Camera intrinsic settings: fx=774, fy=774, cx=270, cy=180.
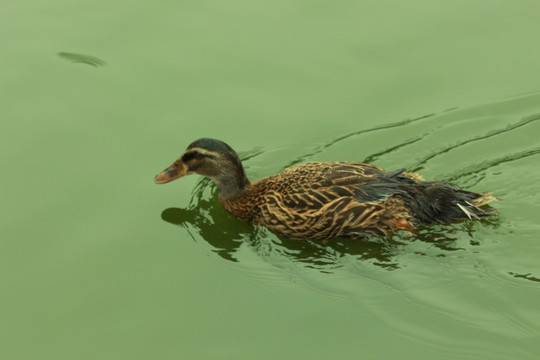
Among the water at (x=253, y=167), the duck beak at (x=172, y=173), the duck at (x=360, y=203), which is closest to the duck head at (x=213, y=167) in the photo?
the duck beak at (x=172, y=173)

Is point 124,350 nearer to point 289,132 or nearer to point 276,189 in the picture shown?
point 276,189

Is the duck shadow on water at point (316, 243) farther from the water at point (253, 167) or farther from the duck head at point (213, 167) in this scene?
the duck head at point (213, 167)

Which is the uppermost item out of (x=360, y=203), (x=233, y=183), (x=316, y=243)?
(x=233, y=183)

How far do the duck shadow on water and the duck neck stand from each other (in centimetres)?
31

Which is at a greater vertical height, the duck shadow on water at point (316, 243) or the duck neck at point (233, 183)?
the duck neck at point (233, 183)

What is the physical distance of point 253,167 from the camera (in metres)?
8.62

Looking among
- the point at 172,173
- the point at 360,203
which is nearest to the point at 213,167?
the point at 172,173

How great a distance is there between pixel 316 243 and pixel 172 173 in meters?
1.67

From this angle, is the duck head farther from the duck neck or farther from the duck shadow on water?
the duck shadow on water

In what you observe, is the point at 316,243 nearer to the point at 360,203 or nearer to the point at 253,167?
the point at 360,203

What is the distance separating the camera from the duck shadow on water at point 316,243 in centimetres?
730

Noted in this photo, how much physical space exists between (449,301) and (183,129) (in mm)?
3734

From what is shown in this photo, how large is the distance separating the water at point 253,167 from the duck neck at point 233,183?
0.28 meters

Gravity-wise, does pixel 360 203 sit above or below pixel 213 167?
below
